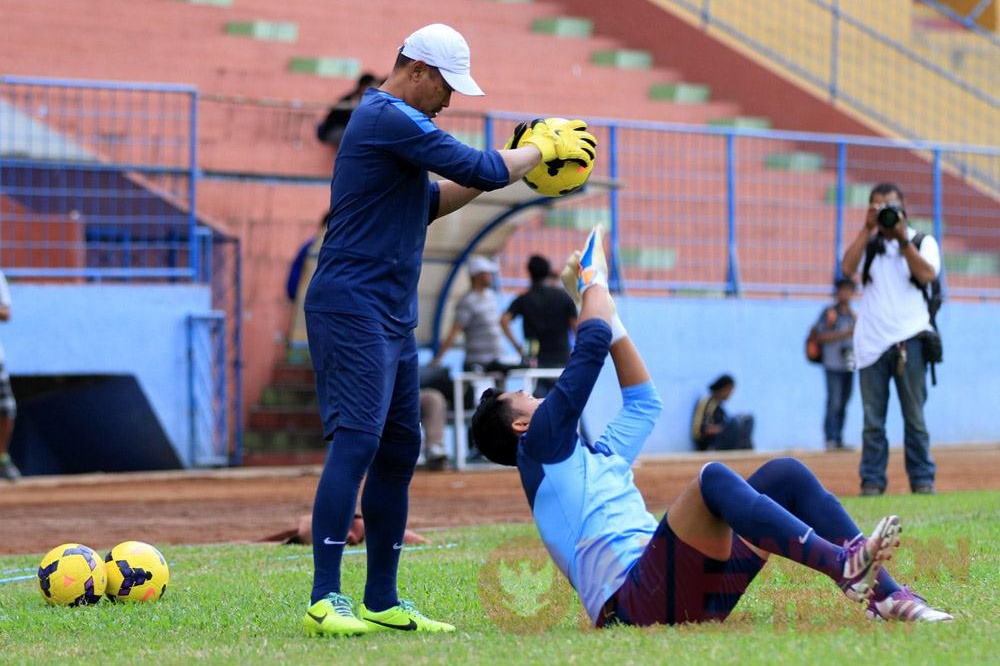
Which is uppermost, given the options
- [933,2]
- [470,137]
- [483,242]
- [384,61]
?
[933,2]

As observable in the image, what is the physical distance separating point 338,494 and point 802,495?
59.3 inches

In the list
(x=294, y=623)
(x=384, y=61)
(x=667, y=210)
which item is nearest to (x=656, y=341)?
(x=667, y=210)

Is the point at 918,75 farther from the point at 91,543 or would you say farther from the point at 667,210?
the point at 91,543

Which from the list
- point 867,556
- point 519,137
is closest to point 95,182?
point 519,137

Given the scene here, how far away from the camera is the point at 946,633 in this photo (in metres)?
4.23

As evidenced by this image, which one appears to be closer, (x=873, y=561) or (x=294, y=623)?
(x=873, y=561)

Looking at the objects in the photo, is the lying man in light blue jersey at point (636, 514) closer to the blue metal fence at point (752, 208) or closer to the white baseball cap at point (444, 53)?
the white baseball cap at point (444, 53)

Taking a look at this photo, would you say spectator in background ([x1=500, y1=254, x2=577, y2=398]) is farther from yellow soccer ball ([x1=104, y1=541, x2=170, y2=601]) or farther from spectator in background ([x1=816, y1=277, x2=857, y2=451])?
yellow soccer ball ([x1=104, y1=541, x2=170, y2=601])

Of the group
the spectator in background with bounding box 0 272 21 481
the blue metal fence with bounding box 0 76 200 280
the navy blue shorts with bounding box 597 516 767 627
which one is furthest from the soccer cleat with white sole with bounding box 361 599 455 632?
the blue metal fence with bounding box 0 76 200 280

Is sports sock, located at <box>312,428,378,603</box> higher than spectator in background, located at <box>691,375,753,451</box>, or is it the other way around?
sports sock, located at <box>312,428,378,603</box>

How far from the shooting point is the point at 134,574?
20.1 feet

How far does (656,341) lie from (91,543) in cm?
968

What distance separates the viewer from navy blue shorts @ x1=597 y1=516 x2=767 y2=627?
4391mm

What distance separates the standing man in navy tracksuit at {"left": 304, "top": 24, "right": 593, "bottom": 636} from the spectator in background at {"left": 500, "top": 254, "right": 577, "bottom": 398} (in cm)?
934
